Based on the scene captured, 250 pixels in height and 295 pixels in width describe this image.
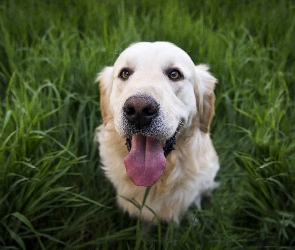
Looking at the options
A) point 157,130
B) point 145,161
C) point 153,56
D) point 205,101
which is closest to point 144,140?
point 145,161

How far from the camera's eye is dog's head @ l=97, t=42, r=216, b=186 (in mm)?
1982

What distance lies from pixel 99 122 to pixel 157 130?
108 cm

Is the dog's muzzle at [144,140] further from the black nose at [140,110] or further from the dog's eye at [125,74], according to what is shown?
the dog's eye at [125,74]

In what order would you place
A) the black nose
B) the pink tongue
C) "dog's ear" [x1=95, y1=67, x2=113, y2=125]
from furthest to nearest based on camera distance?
1. "dog's ear" [x1=95, y1=67, x2=113, y2=125]
2. the pink tongue
3. the black nose

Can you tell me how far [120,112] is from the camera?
2.02m

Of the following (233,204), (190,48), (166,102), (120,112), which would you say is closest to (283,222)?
(233,204)

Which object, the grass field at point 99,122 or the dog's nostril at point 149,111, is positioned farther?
the grass field at point 99,122

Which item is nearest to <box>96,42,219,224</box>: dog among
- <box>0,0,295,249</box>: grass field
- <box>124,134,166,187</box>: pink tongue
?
<box>124,134,166,187</box>: pink tongue

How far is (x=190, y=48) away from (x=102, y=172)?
4.75 ft

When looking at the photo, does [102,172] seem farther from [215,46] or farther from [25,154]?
[215,46]

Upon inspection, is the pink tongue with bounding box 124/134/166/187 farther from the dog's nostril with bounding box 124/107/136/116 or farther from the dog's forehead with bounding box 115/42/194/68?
the dog's forehead with bounding box 115/42/194/68

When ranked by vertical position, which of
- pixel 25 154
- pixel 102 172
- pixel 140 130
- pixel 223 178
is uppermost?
pixel 140 130

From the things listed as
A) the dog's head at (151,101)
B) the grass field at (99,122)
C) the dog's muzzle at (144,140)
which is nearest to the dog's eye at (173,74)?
the dog's head at (151,101)

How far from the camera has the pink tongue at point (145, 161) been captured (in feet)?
7.13
